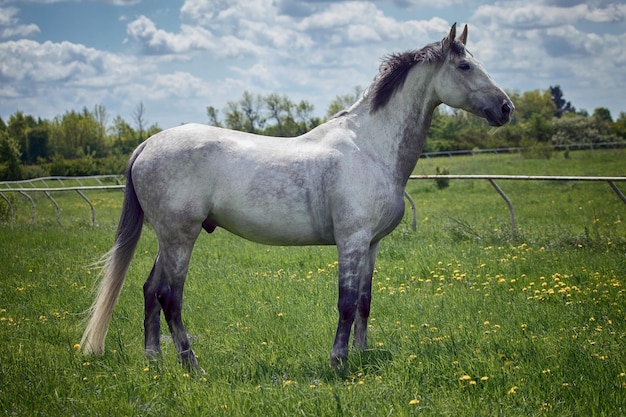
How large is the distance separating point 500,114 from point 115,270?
3563 millimetres

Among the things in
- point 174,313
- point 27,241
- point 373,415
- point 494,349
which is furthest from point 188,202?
point 27,241

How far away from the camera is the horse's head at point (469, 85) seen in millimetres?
5195

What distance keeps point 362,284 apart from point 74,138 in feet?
240

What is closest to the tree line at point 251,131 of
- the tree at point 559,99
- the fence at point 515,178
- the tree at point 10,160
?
the tree at point 10,160

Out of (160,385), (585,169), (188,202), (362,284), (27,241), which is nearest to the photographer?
(160,385)

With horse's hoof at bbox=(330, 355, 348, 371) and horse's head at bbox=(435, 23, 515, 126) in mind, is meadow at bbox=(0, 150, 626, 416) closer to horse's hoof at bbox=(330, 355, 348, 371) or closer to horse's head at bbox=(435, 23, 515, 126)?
horse's hoof at bbox=(330, 355, 348, 371)

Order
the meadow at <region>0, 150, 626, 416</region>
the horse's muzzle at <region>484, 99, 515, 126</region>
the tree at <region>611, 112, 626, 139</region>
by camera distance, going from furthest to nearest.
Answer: the tree at <region>611, 112, 626, 139</region>, the horse's muzzle at <region>484, 99, 515, 126</region>, the meadow at <region>0, 150, 626, 416</region>

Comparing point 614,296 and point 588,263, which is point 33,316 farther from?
point 588,263

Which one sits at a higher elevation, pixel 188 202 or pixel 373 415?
pixel 188 202

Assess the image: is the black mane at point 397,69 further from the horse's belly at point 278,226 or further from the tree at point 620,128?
the tree at point 620,128

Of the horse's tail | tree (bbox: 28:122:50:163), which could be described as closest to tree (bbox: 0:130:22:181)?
tree (bbox: 28:122:50:163)

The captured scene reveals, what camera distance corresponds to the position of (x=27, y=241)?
1340 centimetres

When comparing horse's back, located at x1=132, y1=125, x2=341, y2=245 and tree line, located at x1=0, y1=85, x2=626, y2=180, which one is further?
tree line, located at x1=0, y1=85, x2=626, y2=180

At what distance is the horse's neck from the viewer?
209 inches
